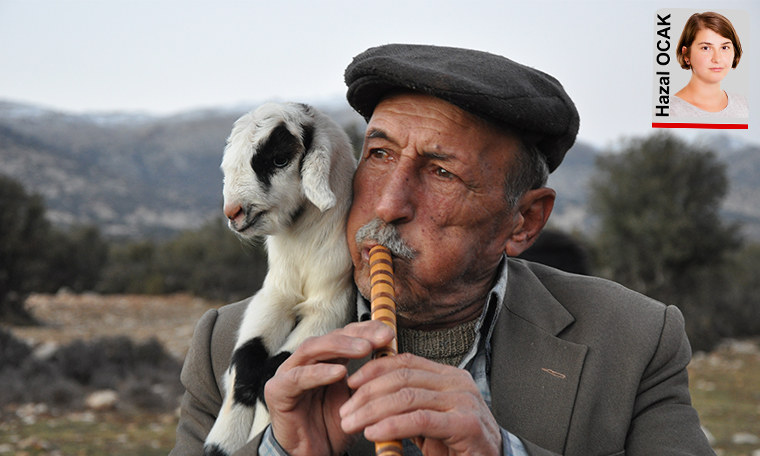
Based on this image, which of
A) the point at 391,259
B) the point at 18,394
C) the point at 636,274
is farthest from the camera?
the point at 636,274

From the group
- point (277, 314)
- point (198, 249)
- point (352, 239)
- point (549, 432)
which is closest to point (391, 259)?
point (352, 239)

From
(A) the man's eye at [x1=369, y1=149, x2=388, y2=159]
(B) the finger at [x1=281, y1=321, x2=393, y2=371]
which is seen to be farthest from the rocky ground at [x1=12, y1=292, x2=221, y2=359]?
(B) the finger at [x1=281, y1=321, x2=393, y2=371]

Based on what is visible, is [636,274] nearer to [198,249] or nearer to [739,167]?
[198,249]

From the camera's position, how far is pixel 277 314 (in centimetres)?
215

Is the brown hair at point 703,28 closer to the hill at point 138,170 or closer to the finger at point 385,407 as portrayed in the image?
the finger at point 385,407

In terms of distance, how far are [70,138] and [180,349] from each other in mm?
119895

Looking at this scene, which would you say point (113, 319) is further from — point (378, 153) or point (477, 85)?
point (477, 85)

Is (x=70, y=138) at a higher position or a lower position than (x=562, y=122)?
lower

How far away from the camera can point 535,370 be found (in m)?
2.30

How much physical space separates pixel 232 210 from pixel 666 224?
18.5m

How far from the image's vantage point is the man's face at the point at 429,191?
217 centimetres

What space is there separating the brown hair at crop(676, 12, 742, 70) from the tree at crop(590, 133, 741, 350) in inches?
522

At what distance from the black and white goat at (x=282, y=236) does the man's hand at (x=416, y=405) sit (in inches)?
22.2

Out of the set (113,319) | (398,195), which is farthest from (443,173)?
(113,319)
